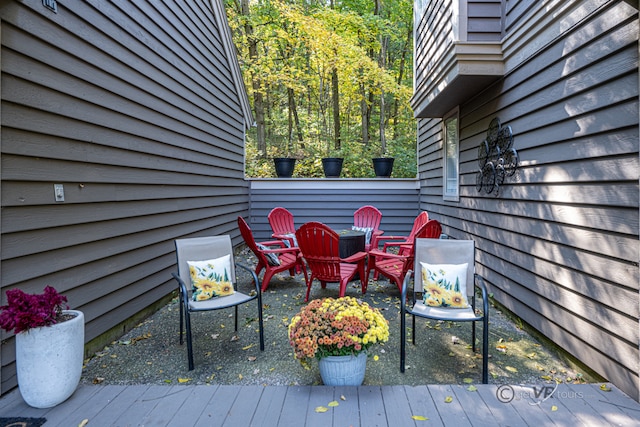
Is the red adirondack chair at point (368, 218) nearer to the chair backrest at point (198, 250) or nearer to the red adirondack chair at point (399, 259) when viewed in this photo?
the red adirondack chair at point (399, 259)

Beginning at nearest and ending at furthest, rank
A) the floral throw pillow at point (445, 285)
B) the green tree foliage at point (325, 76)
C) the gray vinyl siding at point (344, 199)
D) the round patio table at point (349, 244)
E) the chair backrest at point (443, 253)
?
the floral throw pillow at point (445, 285)
the chair backrest at point (443, 253)
the round patio table at point (349, 244)
the gray vinyl siding at point (344, 199)
the green tree foliage at point (325, 76)

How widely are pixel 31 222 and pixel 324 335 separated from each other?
77.7 inches

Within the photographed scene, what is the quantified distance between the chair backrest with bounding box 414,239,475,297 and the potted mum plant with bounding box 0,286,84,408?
7.73ft

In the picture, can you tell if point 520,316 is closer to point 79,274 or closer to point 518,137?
point 518,137

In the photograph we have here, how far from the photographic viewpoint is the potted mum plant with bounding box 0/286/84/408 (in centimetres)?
193

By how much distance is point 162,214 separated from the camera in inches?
162

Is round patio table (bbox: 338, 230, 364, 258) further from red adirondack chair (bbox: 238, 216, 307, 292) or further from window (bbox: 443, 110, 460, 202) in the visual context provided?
window (bbox: 443, 110, 460, 202)

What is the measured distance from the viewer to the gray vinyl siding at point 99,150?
224cm

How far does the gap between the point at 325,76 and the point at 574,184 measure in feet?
39.3

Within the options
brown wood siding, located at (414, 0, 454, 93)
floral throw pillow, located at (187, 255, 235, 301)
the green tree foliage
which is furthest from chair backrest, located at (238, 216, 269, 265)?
the green tree foliage

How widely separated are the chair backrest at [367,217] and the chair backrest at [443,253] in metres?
3.90

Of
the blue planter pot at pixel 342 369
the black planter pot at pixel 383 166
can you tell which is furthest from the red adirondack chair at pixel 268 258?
the black planter pot at pixel 383 166

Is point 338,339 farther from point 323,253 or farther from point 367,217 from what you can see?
point 367,217

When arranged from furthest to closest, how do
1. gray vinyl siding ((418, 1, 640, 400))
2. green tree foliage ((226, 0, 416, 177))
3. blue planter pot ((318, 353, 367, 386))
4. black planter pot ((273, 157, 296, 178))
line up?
green tree foliage ((226, 0, 416, 177)) → black planter pot ((273, 157, 296, 178)) → blue planter pot ((318, 353, 367, 386)) → gray vinyl siding ((418, 1, 640, 400))
